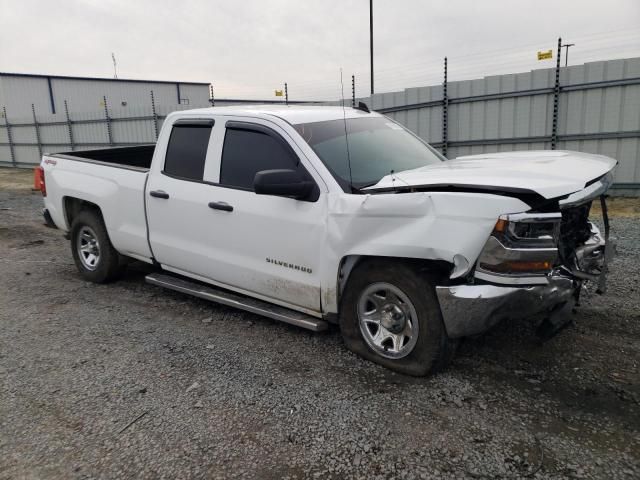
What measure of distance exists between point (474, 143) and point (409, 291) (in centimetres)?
916

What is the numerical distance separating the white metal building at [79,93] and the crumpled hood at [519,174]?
29013 mm

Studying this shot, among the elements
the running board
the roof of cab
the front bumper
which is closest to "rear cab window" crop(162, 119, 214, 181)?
the roof of cab

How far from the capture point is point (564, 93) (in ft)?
34.6

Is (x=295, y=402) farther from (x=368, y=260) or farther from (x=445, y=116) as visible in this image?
(x=445, y=116)

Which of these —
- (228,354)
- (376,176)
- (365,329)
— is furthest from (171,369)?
(376,176)

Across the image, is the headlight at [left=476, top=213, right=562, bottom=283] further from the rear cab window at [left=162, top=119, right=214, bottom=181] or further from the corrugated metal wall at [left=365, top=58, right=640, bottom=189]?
the corrugated metal wall at [left=365, top=58, right=640, bottom=189]

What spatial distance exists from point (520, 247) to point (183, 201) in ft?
9.49

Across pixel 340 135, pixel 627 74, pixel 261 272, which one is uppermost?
pixel 627 74

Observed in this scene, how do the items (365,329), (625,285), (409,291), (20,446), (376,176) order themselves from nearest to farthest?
1. (20,446)
2. (409,291)
3. (365,329)
4. (376,176)
5. (625,285)

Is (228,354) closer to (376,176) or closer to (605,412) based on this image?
(376,176)

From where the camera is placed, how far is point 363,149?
13.8ft

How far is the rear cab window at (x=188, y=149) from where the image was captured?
15.1ft

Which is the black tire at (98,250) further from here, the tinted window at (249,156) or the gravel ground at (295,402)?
the tinted window at (249,156)

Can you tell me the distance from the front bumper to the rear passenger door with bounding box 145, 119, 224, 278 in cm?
218
